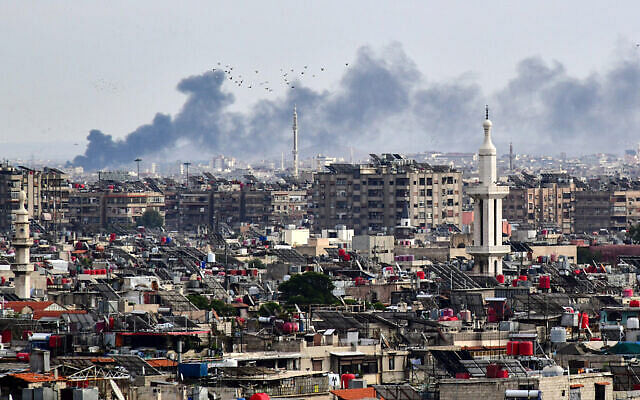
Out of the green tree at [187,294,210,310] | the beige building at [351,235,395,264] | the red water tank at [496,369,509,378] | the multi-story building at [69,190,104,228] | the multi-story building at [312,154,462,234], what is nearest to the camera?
the red water tank at [496,369,509,378]

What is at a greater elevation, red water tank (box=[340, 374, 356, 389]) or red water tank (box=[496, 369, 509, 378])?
red water tank (box=[496, 369, 509, 378])

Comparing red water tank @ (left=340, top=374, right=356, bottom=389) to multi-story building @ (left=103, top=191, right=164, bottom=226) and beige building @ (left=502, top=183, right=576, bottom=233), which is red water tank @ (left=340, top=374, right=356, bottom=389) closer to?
beige building @ (left=502, top=183, right=576, bottom=233)

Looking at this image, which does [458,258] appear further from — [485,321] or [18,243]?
[485,321]

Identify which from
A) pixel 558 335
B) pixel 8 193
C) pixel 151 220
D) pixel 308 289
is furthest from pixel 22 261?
pixel 151 220

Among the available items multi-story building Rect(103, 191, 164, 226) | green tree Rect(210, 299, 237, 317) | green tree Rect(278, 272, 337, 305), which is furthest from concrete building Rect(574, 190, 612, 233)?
green tree Rect(210, 299, 237, 317)

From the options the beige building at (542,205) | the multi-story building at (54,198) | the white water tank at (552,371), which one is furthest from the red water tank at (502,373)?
the beige building at (542,205)

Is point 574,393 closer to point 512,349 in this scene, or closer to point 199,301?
point 512,349

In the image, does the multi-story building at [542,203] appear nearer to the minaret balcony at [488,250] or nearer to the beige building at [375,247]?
the beige building at [375,247]
